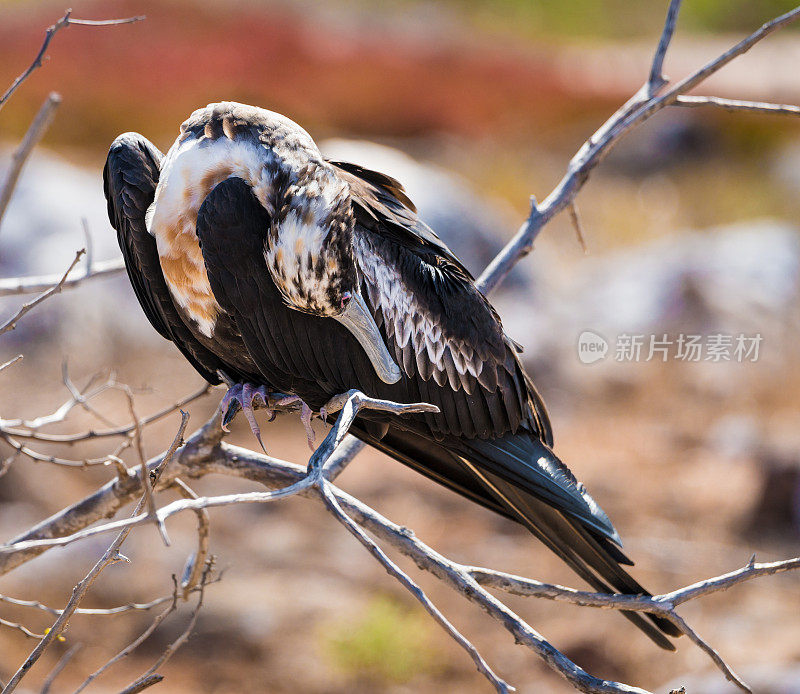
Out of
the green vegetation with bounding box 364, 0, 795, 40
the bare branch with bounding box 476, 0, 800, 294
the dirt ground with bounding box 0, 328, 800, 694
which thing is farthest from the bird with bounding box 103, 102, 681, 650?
the green vegetation with bounding box 364, 0, 795, 40

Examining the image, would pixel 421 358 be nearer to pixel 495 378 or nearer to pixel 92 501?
pixel 495 378

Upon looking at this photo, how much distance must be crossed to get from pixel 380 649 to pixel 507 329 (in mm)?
2802

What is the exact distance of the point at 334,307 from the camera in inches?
74.5

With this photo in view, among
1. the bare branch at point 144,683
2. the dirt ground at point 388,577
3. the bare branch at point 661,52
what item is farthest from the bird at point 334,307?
the dirt ground at point 388,577

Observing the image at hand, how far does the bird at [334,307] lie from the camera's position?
1.91m

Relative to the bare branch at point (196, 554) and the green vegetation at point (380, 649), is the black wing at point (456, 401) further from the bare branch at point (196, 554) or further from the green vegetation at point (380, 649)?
the green vegetation at point (380, 649)

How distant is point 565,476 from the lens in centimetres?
223

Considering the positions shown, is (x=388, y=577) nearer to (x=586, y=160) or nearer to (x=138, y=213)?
(x=586, y=160)

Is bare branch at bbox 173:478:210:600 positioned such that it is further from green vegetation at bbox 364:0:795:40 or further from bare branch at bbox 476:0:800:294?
green vegetation at bbox 364:0:795:40

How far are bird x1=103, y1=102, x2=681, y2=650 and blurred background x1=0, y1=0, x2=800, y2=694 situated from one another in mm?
769

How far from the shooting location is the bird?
1.91 metres

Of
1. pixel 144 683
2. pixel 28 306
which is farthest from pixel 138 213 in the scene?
pixel 144 683

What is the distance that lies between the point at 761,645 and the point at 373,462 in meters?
2.17

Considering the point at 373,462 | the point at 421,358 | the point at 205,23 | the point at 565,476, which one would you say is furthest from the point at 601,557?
the point at 205,23
